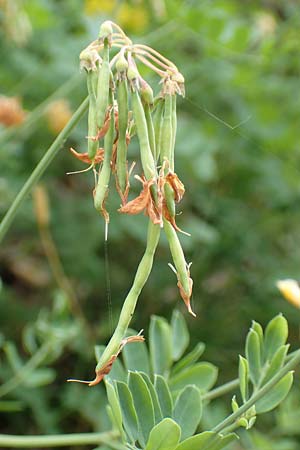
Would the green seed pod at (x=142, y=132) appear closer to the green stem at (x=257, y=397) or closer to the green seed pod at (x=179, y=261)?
the green seed pod at (x=179, y=261)

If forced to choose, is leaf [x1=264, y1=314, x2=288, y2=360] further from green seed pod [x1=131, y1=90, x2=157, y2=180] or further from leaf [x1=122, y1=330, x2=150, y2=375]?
green seed pod [x1=131, y1=90, x2=157, y2=180]

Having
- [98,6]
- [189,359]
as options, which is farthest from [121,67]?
[98,6]

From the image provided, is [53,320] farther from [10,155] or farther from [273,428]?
[273,428]

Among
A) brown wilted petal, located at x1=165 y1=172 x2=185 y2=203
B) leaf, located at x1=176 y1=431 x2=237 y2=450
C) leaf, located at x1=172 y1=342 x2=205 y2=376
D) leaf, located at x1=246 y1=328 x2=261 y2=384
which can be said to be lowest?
leaf, located at x1=176 y1=431 x2=237 y2=450

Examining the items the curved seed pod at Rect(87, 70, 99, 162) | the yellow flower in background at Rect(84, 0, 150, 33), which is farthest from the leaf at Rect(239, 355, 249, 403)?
the yellow flower in background at Rect(84, 0, 150, 33)

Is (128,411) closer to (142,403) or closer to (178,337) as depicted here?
(142,403)

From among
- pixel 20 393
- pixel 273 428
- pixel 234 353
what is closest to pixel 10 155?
pixel 20 393
